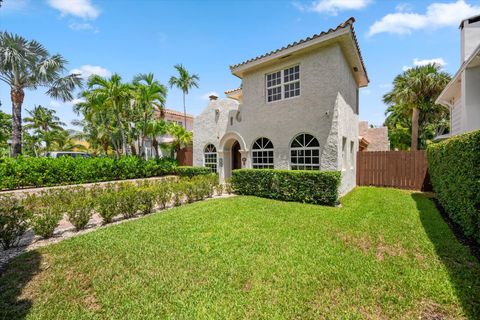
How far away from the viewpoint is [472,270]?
418 cm

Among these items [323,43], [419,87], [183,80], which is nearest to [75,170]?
[323,43]

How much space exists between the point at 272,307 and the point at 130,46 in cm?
1494

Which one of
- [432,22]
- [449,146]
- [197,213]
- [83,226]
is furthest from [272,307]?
[432,22]

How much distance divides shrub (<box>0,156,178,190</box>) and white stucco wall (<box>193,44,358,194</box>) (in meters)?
5.25

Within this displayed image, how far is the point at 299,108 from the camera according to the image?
1174 centimetres

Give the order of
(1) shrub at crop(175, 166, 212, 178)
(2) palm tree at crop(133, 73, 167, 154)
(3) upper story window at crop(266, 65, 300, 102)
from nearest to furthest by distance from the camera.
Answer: (3) upper story window at crop(266, 65, 300, 102) → (1) shrub at crop(175, 166, 212, 178) → (2) palm tree at crop(133, 73, 167, 154)

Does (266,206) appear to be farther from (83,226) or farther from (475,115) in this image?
(475,115)

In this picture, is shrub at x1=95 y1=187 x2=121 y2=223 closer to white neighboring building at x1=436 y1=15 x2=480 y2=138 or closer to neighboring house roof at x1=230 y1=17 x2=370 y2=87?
neighboring house roof at x1=230 y1=17 x2=370 y2=87

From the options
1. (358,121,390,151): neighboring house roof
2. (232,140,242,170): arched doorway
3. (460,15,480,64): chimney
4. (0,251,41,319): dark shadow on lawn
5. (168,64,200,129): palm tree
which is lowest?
(0,251,41,319): dark shadow on lawn

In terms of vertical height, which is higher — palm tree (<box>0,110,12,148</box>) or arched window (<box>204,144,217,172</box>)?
palm tree (<box>0,110,12,148</box>)

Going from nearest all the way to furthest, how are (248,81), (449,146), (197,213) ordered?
(449,146), (197,213), (248,81)

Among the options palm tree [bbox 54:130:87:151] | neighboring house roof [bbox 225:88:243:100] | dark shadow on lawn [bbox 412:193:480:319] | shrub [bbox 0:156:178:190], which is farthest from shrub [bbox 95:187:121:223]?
palm tree [bbox 54:130:87:151]

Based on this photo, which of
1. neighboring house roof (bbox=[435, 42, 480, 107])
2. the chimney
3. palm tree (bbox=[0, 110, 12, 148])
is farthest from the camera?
palm tree (bbox=[0, 110, 12, 148])

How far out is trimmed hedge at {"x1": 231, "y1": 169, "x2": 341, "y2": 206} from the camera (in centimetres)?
936
